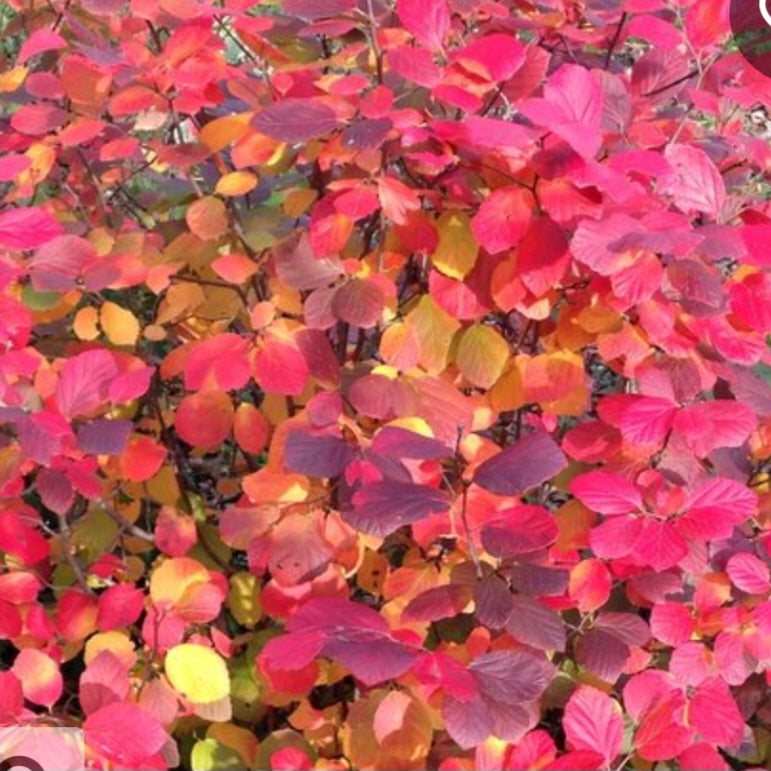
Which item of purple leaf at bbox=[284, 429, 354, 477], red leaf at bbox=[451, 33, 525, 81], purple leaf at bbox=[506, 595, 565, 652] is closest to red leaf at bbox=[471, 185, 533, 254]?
red leaf at bbox=[451, 33, 525, 81]

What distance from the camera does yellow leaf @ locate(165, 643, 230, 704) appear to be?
122 cm

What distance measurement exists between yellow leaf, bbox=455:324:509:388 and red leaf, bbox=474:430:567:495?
0.19 metres

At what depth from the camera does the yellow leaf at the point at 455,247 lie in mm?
1256

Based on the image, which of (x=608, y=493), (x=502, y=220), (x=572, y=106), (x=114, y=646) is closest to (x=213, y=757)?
(x=114, y=646)

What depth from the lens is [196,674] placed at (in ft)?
4.02

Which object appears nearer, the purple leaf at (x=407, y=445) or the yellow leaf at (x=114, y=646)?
the purple leaf at (x=407, y=445)

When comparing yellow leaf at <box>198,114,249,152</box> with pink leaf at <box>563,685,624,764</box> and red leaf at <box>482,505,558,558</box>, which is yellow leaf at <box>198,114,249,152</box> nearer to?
red leaf at <box>482,505,558,558</box>

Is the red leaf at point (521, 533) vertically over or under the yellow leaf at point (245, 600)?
over

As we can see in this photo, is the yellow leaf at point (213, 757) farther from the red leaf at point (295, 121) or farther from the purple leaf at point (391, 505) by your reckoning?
the red leaf at point (295, 121)

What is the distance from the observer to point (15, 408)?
1223 millimetres

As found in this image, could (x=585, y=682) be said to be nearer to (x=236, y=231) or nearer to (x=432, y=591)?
(x=432, y=591)

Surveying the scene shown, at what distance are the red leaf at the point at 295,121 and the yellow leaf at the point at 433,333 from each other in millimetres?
216

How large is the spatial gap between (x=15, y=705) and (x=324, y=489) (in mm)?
368

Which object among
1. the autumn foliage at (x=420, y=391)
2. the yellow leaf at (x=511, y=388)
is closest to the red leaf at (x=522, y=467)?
the autumn foliage at (x=420, y=391)
